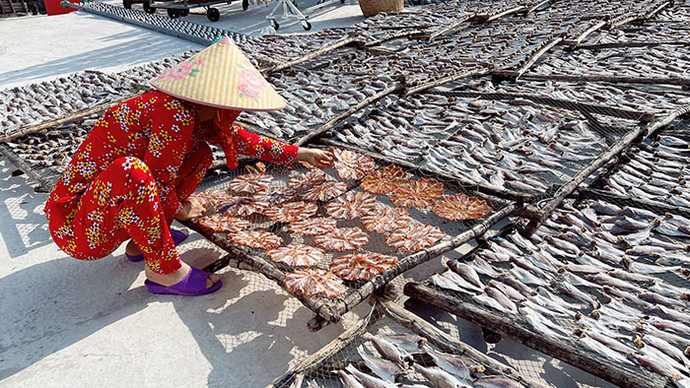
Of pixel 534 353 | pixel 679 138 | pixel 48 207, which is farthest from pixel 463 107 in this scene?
pixel 48 207

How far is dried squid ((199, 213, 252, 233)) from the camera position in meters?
3.28

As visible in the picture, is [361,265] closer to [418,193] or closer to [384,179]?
[418,193]

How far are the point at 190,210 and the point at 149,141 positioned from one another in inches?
25.6

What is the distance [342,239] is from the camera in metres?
3.22

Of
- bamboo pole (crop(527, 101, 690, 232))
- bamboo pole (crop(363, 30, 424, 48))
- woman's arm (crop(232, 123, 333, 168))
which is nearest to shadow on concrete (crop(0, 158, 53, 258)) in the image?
woman's arm (crop(232, 123, 333, 168))

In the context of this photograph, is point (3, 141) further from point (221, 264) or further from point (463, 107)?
point (463, 107)

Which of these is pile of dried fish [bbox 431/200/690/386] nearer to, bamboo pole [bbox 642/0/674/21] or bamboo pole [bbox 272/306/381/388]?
bamboo pole [bbox 272/306/381/388]

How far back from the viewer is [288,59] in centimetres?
762

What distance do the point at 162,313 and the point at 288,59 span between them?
5381mm

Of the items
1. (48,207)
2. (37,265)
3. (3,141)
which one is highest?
(48,207)

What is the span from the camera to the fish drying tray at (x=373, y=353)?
2.27 m

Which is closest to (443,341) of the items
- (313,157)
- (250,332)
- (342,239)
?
(342,239)

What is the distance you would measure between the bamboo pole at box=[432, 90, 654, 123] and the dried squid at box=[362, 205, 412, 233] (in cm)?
278

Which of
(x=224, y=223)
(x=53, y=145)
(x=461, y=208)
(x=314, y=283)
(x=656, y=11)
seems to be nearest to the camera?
(x=314, y=283)
